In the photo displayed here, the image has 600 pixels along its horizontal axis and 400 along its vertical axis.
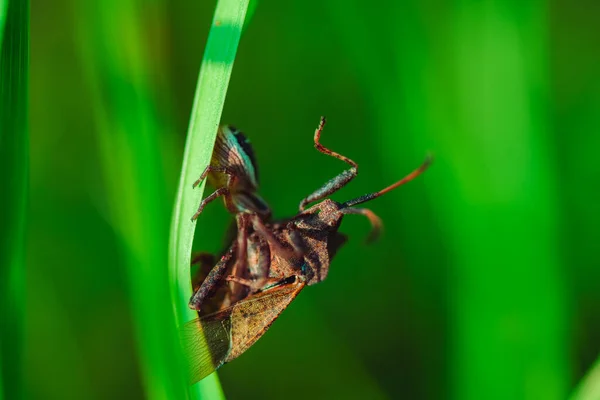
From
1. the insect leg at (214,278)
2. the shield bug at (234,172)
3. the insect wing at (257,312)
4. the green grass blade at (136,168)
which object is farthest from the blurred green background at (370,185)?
the insect wing at (257,312)

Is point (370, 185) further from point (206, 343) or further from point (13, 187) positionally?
point (13, 187)

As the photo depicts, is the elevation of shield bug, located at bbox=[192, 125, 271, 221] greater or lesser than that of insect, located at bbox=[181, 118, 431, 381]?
greater

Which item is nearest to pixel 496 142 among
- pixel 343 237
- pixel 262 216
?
pixel 343 237

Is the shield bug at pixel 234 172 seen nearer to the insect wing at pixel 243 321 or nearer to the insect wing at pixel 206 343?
the insect wing at pixel 243 321

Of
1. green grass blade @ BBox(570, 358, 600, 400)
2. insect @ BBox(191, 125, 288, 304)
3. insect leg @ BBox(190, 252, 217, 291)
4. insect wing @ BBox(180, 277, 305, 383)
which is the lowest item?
green grass blade @ BBox(570, 358, 600, 400)

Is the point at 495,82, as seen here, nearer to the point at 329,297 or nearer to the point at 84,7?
the point at 329,297

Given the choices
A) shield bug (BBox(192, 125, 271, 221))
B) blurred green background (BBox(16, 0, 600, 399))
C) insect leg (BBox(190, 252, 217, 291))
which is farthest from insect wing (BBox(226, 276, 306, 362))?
blurred green background (BBox(16, 0, 600, 399))

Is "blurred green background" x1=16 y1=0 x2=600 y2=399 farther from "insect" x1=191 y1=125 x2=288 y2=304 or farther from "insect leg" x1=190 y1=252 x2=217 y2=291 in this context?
"insect leg" x1=190 y1=252 x2=217 y2=291
